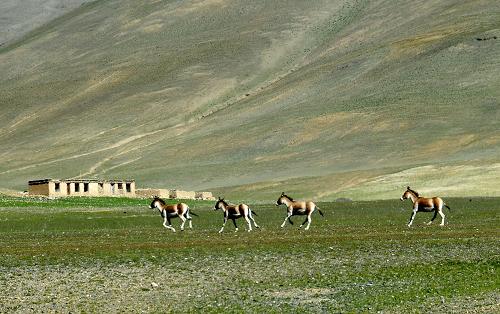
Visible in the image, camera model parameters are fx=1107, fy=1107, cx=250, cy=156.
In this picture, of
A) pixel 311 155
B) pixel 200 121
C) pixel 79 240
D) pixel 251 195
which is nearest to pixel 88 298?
pixel 79 240

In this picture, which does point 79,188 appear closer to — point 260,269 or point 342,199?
point 342,199

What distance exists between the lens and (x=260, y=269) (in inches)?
1297

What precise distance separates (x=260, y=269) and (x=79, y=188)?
86.7 metres

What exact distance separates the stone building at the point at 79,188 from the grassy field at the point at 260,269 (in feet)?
→ 199

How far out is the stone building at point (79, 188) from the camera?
11625 cm

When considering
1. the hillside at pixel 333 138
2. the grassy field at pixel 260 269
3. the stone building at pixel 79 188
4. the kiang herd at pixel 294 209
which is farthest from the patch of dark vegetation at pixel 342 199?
the kiang herd at pixel 294 209

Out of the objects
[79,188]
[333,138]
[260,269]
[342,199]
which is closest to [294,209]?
[260,269]

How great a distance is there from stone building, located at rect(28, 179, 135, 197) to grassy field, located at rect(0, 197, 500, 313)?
60.7m

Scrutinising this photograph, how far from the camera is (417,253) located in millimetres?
36438

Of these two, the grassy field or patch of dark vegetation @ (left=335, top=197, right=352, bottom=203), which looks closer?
the grassy field

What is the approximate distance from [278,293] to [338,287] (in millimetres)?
1641

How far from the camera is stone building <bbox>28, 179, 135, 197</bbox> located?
381ft

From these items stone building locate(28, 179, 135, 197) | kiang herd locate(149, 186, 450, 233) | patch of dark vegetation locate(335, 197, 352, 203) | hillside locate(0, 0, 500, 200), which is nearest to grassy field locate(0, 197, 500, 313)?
kiang herd locate(149, 186, 450, 233)

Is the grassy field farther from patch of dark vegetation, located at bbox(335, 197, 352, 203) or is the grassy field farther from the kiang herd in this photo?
patch of dark vegetation, located at bbox(335, 197, 352, 203)
